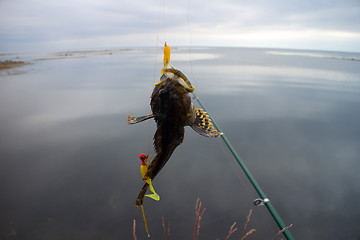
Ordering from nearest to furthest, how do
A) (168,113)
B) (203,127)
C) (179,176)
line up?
(168,113) → (203,127) → (179,176)

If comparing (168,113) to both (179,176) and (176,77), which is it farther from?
(179,176)

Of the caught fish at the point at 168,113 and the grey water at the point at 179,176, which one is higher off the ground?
the caught fish at the point at 168,113

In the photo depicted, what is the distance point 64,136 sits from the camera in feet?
33.5

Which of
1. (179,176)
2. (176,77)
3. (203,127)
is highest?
(176,77)

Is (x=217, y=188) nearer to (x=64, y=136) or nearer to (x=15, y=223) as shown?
(x=15, y=223)

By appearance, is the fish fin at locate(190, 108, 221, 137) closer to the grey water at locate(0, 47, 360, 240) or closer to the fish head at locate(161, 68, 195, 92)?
the fish head at locate(161, 68, 195, 92)

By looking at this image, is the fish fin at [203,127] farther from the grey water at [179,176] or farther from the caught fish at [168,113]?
the grey water at [179,176]

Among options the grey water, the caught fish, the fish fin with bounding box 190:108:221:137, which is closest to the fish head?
the caught fish

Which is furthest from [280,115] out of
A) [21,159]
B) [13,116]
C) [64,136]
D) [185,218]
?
[13,116]

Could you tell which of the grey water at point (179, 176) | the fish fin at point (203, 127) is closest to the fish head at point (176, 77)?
the fish fin at point (203, 127)

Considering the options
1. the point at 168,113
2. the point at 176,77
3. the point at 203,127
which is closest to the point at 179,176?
the point at 203,127

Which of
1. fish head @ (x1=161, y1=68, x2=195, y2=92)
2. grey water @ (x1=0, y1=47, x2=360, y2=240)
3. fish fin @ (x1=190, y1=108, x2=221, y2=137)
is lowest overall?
grey water @ (x1=0, y1=47, x2=360, y2=240)

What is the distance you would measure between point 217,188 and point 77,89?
2091 cm

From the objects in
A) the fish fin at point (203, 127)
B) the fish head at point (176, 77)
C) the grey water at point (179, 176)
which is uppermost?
the fish head at point (176, 77)
